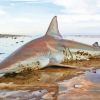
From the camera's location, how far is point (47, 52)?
10016 mm

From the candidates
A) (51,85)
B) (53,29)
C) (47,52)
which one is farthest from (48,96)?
(53,29)

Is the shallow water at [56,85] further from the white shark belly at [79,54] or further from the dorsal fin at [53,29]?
the dorsal fin at [53,29]

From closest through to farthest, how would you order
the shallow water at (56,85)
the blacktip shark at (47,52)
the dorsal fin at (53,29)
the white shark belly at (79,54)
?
1. the shallow water at (56,85)
2. the blacktip shark at (47,52)
3. the dorsal fin at (53,29)
4. the white shark belly at (79,54)

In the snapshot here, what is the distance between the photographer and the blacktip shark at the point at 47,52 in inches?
344

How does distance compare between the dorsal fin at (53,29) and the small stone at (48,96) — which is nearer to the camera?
the small stone at (48,96)

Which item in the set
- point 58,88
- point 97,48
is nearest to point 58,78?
point 58,88

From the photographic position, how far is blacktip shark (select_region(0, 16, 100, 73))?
8742 mm

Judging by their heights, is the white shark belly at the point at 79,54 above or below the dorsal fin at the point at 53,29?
below

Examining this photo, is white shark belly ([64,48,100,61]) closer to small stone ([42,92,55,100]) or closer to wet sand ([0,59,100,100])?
wet sand ([0,59,100,100])

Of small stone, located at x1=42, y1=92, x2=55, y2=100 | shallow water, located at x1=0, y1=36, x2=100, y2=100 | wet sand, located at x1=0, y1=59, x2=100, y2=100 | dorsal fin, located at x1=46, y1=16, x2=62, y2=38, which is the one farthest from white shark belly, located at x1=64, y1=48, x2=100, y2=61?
small stone, located at x1=42, y1=92, x2=55, y2=100

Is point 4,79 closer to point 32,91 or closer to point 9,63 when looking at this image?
point 9,63

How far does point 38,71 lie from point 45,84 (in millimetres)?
2068

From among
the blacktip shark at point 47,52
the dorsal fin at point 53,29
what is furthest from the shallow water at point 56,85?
the dorsal fin at point 53,29

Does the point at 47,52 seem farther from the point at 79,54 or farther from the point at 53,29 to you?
the point at 79,54
